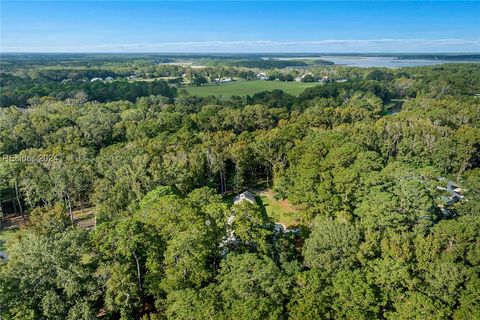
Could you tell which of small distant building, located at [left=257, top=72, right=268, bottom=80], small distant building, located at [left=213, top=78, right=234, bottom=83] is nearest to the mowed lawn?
small distant building, located at [left=213, top=78, right=234, bottom=83]

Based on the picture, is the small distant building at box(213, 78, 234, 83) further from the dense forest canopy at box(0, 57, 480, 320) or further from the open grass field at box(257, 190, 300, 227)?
the open grass field at box(257, 190, 300, 227)

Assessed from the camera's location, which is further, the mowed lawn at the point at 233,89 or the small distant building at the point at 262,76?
the small distant building at the point at 262,76

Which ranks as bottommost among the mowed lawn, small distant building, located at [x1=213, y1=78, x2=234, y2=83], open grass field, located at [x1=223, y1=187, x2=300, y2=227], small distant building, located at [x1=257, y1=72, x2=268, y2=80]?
open grass field, located at [x1=223, y1=187, x2=300, y2=227]

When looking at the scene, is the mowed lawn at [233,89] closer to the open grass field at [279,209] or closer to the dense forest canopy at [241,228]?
the dense forest canopy at [241,228]

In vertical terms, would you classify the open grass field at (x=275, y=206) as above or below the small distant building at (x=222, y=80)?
below

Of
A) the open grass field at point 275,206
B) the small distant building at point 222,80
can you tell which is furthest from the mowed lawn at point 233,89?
the open grass field at point 275,206

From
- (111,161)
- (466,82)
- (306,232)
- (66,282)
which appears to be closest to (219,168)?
(111,161)

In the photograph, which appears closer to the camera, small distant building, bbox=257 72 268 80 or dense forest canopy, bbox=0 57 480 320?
dense forest canopy, bbox=0 57 480 320

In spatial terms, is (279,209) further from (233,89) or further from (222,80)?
(222,80)
